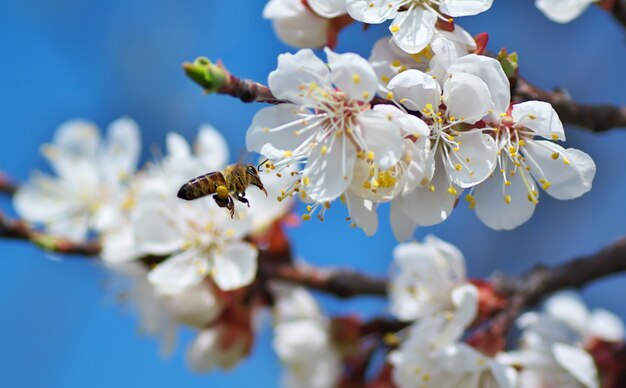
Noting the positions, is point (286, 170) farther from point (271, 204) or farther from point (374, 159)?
point (271, 204)

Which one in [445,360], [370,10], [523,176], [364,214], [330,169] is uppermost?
[370,10]

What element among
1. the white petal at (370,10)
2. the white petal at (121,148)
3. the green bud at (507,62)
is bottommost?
the green bud at (507,62)

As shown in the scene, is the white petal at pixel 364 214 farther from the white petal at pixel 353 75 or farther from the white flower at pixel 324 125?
the white petal at pixel 353 75

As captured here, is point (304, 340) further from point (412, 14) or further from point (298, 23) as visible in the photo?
point (412, 14)

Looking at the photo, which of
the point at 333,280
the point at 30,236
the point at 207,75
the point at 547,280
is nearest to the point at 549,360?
the point at 547,280

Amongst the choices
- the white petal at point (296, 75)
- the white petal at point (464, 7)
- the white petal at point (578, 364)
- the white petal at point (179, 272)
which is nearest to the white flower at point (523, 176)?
the white petal at point (464, 7)

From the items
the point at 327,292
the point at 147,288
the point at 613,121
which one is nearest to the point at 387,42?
the point at 613,121

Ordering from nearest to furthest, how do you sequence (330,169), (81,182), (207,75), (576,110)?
1. (207,75)
2. (330,169)
3. (576,110)
4. (81,182)
